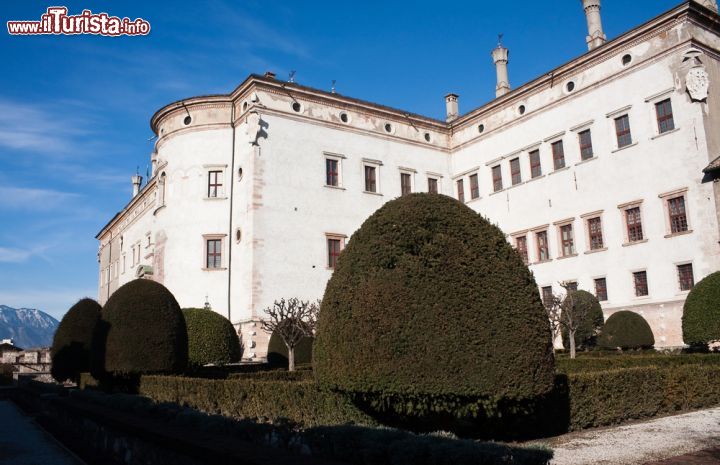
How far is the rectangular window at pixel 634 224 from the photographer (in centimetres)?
2430

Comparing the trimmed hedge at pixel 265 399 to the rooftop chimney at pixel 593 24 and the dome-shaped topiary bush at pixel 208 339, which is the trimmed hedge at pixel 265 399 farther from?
the rooftop chimney at pixel 593 24

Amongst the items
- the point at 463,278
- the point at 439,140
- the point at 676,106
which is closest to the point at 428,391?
the point at 463,278

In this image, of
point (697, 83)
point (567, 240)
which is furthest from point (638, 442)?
point (567, 240)

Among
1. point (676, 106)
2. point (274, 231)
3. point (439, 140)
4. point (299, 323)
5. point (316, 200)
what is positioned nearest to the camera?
point (299, 323)

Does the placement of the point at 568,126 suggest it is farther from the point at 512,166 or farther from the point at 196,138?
the point at 196,138

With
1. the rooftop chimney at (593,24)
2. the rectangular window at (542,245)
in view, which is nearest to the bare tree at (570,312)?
the rectangular window at (542,245)

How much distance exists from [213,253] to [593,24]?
71.7 ft

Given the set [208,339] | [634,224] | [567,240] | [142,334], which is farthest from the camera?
[567,240]

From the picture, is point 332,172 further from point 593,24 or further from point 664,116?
point 664,116

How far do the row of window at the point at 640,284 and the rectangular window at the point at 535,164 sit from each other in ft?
18.8

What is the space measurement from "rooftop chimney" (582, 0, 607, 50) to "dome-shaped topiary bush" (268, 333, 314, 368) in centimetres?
1977

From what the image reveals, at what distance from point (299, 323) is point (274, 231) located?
7.01m

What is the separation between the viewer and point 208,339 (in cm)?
1909

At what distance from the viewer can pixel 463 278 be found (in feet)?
24.8
